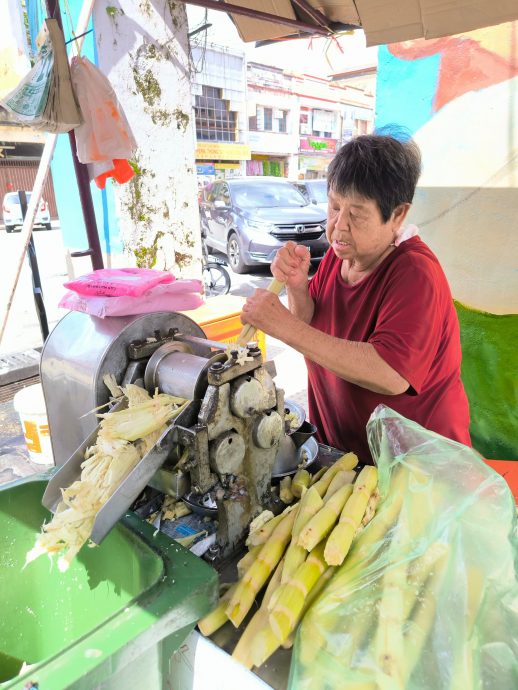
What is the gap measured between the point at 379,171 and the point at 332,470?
974 mm

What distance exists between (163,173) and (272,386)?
4.22 m

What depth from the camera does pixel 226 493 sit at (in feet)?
3.98

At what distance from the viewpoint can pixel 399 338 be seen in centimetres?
149

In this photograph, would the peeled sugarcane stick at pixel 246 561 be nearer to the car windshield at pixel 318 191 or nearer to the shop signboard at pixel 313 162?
the car windshield at pixel 318 191

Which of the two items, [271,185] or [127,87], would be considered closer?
[127,87]

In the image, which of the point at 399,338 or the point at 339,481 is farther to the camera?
the point at 399,338

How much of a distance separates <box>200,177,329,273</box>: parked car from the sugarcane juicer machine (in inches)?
339

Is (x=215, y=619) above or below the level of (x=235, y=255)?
above

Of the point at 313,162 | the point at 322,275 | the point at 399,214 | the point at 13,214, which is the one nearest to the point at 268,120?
the point at 313,162

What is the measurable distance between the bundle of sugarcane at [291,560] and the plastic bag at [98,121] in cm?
244

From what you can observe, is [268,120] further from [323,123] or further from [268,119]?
[323,123]

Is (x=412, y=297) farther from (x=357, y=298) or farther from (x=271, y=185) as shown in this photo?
(x=271, y=185)

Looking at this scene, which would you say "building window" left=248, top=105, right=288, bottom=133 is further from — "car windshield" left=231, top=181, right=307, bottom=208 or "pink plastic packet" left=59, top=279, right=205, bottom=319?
"pink plastic packet" left=59, top=279, right=205, bottom=319

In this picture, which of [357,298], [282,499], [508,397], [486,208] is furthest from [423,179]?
[282,499]
